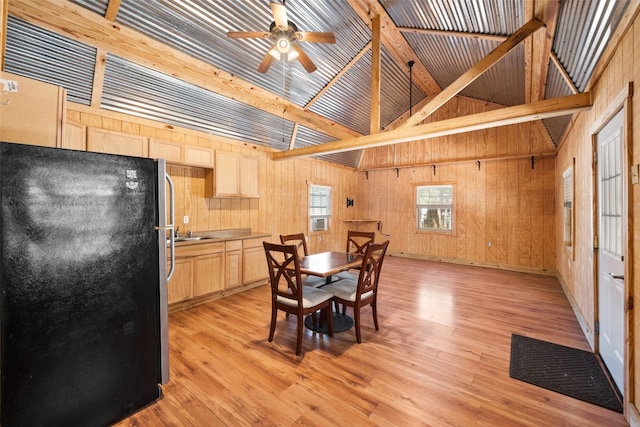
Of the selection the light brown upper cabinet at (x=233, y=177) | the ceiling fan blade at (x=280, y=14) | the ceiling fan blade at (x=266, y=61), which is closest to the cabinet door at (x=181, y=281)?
the light brown upper cabinet at (x=233, y=177)

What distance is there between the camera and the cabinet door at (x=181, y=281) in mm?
3512

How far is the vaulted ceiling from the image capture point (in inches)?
96.0

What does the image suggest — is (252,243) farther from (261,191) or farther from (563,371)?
(563,371)

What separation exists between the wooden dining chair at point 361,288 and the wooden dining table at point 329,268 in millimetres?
195

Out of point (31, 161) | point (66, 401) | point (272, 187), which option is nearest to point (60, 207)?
point (31, 161)

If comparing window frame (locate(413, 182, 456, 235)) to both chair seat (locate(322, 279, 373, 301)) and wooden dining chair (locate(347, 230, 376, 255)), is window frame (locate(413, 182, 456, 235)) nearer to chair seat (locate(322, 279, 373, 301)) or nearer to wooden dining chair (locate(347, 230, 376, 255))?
wooden dining chair (locate(347, 230, 376, 255))

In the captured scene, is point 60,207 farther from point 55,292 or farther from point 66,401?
point 66,401

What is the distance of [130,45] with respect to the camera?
9.16ft

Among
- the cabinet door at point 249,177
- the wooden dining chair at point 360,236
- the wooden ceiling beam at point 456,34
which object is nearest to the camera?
the wooden ceiling beam at point 456,34

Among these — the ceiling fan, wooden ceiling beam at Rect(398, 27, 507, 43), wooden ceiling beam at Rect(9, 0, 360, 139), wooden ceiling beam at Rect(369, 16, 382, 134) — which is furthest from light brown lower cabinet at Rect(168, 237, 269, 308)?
wooden ceiling beam at Rect(398, 27, 507, 43)

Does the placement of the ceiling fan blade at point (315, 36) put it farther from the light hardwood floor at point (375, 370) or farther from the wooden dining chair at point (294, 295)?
the light hardwood floor at point (375, 370)

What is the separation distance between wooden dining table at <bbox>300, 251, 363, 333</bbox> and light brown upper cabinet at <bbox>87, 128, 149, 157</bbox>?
2591 mm

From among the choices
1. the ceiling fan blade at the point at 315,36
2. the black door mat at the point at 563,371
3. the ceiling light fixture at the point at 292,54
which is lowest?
the black door mat at the point at 563,371

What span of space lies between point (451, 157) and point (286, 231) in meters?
4.46
